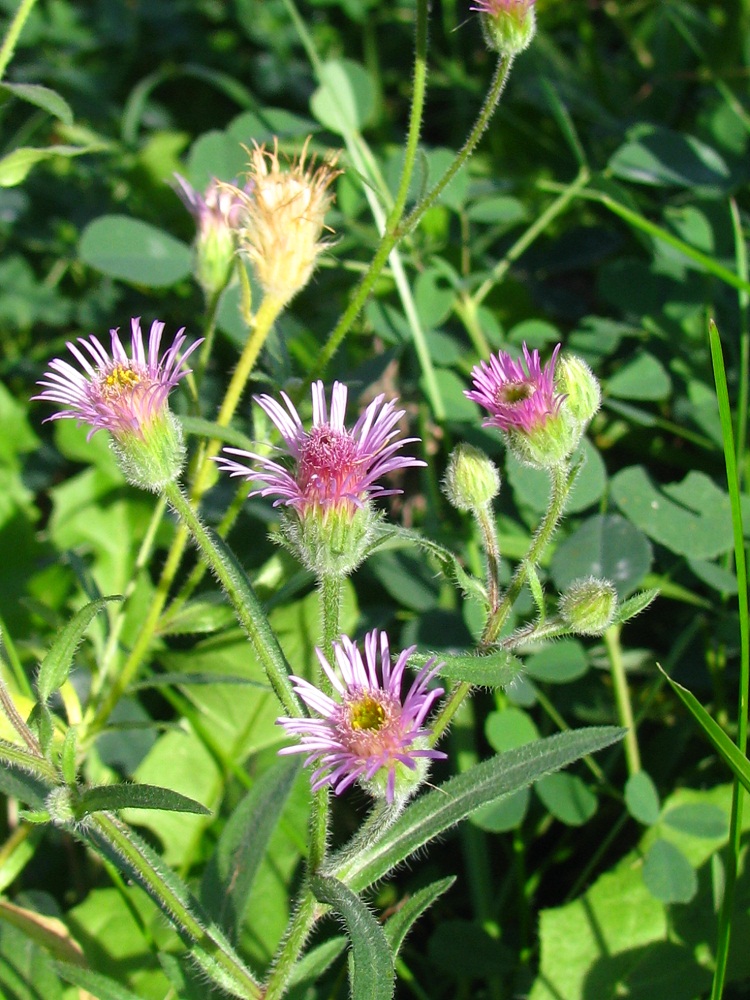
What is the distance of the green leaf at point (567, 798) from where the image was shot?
219cm

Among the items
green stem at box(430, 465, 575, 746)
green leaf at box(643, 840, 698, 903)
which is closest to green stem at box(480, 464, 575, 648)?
green stem at box(430, 465, 575, 746)

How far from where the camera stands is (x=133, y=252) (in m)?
2.91

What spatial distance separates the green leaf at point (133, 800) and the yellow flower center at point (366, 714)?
0.86 feet

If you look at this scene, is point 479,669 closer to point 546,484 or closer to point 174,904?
point 174,904

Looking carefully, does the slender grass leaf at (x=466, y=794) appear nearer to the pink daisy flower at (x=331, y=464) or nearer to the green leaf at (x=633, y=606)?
the green leaf at (x=633, y=606)

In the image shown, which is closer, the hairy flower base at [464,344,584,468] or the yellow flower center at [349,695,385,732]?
the yellow flower center at [349,695,385,732]

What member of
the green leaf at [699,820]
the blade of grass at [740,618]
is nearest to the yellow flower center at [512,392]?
the blade of grass at [740,618]

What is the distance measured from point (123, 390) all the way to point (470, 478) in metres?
0.63

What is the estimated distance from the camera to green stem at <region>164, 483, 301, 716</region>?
1.61m

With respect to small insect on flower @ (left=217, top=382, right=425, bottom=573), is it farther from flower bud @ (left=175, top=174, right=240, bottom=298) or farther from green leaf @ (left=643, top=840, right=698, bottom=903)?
green leaf @ (left=643, top=840, right=698, bottom=903)

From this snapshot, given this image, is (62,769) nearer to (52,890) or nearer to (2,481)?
(52,890)

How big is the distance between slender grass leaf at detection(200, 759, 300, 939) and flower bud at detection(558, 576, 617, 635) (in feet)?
2.40

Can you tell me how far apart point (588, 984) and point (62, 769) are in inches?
50.2

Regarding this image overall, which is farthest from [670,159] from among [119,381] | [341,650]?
[341,650]
